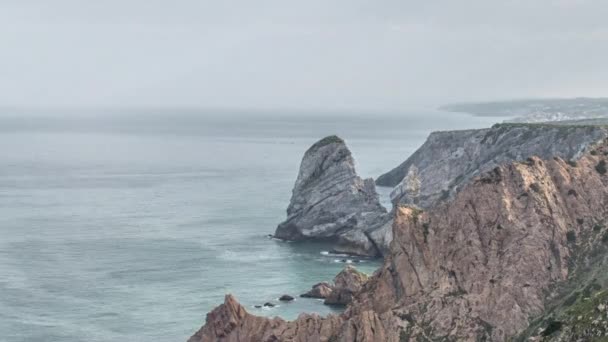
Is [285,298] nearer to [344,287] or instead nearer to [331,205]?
[344,287]

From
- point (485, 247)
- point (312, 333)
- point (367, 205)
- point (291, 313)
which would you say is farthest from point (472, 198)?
point (367, 205)

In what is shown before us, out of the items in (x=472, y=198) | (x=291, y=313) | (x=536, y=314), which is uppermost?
(x=472, y=198)

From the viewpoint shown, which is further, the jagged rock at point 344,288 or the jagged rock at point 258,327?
the jagged rock at point 344,288

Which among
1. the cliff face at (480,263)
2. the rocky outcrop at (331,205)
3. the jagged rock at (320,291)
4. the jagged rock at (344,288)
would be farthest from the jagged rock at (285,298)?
the rocky outcrop at (331,205)

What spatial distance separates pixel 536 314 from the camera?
88062mm

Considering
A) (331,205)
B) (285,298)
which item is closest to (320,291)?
(285,298)

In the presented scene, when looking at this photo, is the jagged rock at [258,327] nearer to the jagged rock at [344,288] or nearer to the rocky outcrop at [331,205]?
the jagged rock at [344,288]

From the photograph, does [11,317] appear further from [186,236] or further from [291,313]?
[186,236]

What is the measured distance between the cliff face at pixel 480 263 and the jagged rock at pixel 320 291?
3823 centimetres

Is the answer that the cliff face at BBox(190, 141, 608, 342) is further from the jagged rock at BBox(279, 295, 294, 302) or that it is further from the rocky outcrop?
the rocky outcrop

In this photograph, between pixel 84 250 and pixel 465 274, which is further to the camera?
pixel 84 250

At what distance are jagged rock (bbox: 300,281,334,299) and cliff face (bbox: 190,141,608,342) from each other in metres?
38.2

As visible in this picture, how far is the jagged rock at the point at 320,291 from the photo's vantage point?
141500 millimetres

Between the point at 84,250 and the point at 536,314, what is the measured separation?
10911 centimetres
